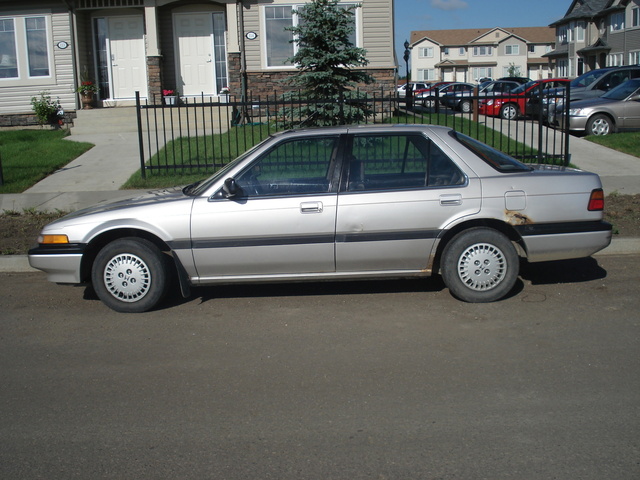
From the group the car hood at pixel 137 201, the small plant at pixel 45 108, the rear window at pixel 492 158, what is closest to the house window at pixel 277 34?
the small plant at pixel 45 108

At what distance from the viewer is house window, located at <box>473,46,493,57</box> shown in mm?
90938

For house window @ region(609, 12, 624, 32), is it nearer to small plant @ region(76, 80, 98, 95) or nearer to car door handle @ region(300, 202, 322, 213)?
small plant @ region(76, 80, 98, 95)

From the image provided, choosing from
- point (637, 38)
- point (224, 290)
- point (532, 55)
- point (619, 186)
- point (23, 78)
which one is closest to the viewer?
point (224, 290)

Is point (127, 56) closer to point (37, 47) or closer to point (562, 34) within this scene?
point (37, 47)

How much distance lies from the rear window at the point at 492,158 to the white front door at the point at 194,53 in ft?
49.9

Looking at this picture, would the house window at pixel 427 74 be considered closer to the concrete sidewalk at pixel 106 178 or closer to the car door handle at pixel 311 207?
the concrete sidewalk at pixel 106 178

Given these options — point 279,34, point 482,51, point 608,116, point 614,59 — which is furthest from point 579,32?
point 279,34

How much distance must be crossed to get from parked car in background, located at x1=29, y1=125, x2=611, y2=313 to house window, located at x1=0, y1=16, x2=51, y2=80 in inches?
618

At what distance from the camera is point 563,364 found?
484 centimetres

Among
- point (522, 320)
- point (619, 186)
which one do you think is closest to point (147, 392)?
point (522, 320)

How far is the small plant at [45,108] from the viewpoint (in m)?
19.5

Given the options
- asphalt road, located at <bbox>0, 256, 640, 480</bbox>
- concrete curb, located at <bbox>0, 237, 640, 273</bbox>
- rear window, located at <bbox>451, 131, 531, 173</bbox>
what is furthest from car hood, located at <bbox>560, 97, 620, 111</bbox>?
rear window, located at <bbox>451, 131, 531, 173</bbox>

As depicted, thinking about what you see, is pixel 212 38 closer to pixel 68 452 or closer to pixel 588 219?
pixel 588 219

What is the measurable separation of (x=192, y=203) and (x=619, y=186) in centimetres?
783
